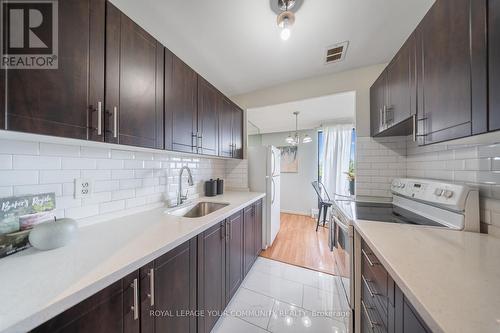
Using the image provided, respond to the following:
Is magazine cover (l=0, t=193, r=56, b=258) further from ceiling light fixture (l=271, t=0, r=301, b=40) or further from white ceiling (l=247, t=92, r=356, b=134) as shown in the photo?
white ceiling (l=247, t=92, r=356, b=134)

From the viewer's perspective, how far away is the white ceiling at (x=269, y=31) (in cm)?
121

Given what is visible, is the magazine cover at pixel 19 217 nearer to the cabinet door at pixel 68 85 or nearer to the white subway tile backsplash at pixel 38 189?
the white subway tile backsplash at pixel 38 189

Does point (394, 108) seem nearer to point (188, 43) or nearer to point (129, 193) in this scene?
point (188, 43)

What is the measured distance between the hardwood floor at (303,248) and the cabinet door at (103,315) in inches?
77.2

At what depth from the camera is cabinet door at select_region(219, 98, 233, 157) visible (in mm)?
2027

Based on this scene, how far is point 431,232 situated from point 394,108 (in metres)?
0.95

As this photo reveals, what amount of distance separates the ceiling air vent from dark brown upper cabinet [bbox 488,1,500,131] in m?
1.15

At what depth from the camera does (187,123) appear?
1.47m

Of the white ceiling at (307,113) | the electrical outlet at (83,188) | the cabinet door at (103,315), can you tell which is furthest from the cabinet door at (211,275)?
the white ceiling at (307,113)

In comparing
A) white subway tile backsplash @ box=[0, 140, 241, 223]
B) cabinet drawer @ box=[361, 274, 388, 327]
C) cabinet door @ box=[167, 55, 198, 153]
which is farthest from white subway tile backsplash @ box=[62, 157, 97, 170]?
cabinet drawer @ box=[361, 274, 388, 327]

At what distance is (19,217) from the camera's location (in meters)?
0.74

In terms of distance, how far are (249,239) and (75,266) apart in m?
1.56

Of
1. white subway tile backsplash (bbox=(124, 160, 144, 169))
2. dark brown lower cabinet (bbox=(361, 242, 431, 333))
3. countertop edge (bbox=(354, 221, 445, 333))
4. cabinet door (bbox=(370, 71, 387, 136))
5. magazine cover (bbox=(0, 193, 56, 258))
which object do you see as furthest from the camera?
cabinet door (bbox=(370, 71, 387, 136))

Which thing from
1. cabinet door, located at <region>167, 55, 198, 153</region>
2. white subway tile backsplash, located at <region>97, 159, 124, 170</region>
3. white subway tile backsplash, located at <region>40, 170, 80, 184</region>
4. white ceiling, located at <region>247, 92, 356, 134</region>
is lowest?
white subway tile backsplash, located at <region>40, 170, 80, 184</region>
